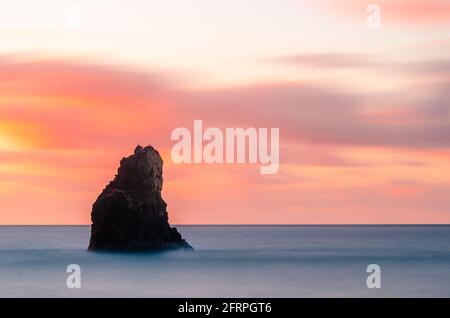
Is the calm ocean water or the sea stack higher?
the sea stack

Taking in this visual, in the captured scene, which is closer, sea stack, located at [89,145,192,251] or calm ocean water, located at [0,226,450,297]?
calm ocean water, located at [0,226,450,297]

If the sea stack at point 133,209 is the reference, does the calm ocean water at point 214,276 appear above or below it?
below

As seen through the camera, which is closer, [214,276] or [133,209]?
[214,276]

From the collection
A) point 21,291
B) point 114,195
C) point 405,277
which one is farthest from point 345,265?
point 21,291

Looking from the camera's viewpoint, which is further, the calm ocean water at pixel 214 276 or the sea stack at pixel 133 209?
the sea stack at pixel 133 209

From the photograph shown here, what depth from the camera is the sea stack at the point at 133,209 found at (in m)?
74.6

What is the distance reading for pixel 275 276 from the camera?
66.6 metres

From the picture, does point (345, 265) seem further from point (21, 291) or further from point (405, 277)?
point (21, 291)

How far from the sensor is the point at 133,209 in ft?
245

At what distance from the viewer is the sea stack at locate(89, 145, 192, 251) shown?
74.6 meters
